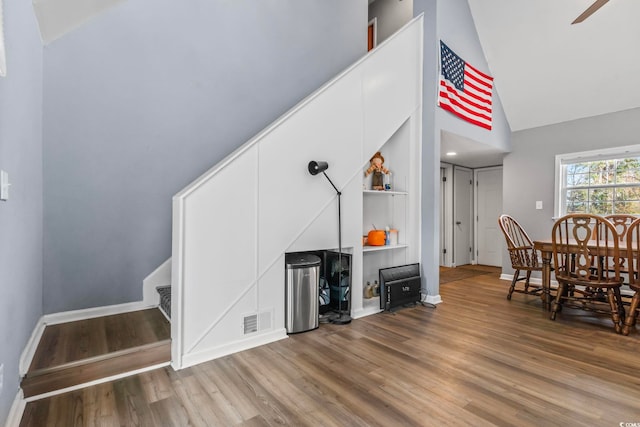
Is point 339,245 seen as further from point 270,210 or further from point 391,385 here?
point 391,385

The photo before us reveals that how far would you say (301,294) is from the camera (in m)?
2.75

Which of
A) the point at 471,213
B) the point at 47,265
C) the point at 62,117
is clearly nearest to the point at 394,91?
the point at 62,117

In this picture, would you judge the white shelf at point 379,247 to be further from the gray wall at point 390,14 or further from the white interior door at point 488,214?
the gray wall at point 390,14

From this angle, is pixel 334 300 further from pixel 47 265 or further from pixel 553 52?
pixel 553 52

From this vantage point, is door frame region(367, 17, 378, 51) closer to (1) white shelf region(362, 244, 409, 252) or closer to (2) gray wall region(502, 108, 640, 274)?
(2) gray wall region(502, 108, 640, 274)

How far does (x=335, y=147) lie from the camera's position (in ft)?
10.1

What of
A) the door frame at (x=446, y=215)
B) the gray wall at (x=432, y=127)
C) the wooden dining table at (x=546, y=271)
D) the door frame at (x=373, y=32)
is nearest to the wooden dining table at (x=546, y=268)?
the wooden dining table at (x=546, y=271)

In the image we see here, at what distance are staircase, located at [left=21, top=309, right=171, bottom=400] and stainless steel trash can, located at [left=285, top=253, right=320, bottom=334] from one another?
97 centimetres

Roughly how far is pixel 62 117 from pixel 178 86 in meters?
1.03

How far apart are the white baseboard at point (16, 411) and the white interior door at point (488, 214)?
23.3 ft

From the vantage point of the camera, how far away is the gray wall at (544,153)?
4.25 m

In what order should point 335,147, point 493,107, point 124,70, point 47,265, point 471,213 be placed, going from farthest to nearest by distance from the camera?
point 471,213 < point 493,107 < point 335,147 < point 124,70 < point 47,265

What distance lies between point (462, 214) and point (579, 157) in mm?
2424

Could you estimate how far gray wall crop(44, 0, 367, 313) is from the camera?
260 centimetres
